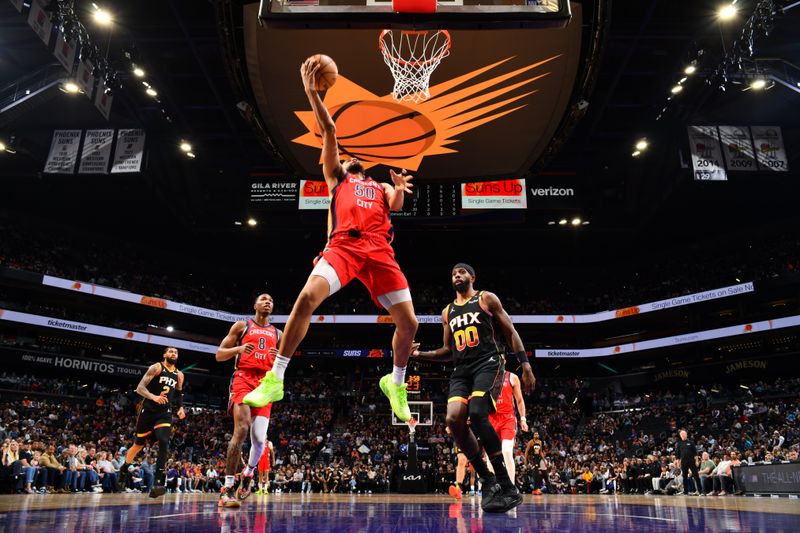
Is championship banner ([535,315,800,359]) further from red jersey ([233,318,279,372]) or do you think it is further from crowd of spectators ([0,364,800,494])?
red jersey ([233,318,279,372])

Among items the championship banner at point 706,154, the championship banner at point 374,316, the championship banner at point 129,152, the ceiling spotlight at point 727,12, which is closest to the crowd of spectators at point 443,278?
the championship banner at point 374,316

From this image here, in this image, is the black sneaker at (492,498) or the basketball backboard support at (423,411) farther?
the basketball backboard support at (423,411)

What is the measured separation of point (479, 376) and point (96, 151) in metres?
22.9

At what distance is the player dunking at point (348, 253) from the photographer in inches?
158

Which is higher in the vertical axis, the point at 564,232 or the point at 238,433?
the point at 564,232

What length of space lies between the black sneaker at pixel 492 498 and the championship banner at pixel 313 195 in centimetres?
1722

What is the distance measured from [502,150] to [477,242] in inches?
761

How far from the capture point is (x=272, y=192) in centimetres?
2172

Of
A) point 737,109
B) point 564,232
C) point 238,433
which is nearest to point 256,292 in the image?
point 564,232

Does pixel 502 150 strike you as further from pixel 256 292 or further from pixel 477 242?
pixel 256 292

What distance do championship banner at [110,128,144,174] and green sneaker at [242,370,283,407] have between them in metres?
20.6

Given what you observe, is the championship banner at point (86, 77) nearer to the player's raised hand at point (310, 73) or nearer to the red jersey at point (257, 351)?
the red jersey at point (257, 351)

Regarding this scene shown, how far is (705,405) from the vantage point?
27297 millimetres

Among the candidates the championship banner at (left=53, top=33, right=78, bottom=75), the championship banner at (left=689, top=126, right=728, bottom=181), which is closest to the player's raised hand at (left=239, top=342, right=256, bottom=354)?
the championship banner at (left=53, top=33, right=78, bottom=75)
